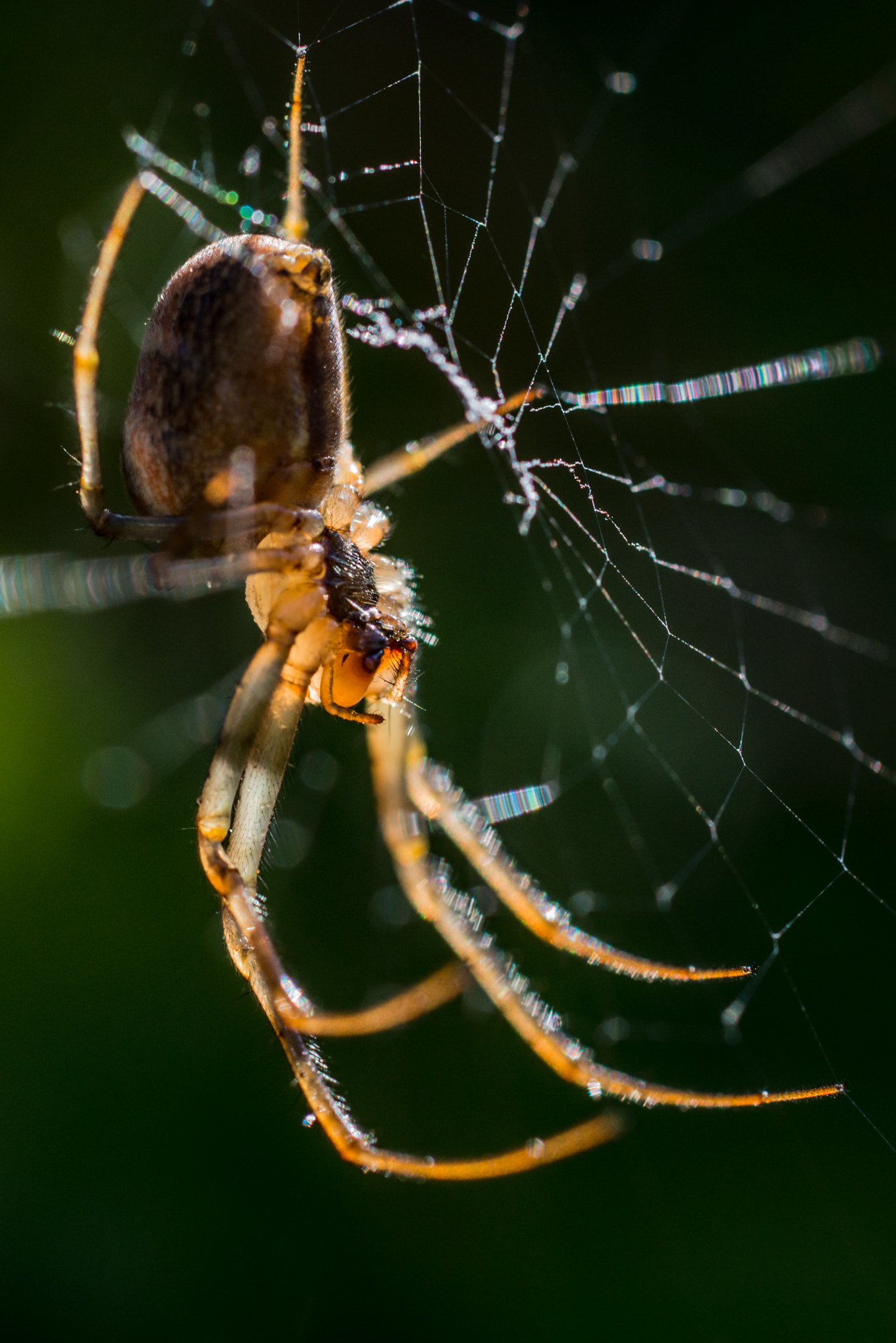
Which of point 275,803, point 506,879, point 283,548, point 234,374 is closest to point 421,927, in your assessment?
point 506,879

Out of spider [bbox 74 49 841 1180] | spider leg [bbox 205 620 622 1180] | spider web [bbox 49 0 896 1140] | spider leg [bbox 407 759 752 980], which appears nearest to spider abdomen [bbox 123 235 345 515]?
spider [bbox 74 49 841 1180]

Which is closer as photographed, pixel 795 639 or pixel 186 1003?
pixel 186 1003

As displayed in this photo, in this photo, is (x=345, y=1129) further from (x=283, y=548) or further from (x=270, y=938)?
(x=283, y=548)

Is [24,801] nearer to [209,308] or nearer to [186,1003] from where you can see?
[186,1003]

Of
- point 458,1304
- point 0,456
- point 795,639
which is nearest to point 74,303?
point 0,456

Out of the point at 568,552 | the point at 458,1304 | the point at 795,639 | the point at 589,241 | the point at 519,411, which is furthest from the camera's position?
the point at 589,241

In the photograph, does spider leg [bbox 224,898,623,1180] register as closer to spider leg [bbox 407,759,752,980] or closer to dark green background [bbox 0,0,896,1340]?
spider leg [bbox 407,759,752,980]

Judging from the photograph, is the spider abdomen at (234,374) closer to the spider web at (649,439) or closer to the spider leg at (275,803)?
→ the spider leg at (275,803)
